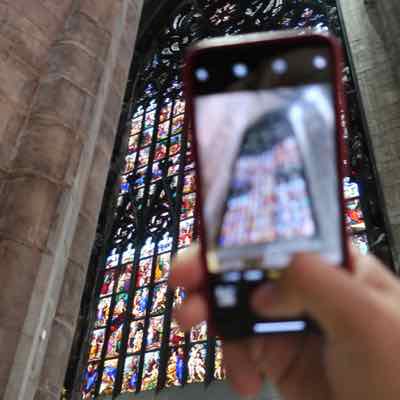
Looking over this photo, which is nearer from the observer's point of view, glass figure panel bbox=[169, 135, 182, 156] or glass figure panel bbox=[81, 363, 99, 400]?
glass figure panel bbox=[81, 363, 99, 400]

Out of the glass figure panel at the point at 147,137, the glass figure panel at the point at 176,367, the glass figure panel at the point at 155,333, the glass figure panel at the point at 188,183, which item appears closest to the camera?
the glass figure panel at the point at 176,367

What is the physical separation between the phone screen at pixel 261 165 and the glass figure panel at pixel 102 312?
9.83 metres

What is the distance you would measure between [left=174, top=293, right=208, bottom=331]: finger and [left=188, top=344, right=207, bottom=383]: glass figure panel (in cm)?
803

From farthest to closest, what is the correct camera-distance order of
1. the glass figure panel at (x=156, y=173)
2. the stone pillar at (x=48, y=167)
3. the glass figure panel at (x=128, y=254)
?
the glass figure panel at (x=156, y=173) < the glass figure panel at (x=128, y=254) < the stone pillar at (x=48, y=167)

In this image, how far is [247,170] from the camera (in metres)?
0.65

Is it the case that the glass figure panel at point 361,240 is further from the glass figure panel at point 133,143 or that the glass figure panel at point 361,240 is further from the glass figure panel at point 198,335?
the glass figure panel at point 133,143

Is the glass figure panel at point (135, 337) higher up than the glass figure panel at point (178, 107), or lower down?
lower down

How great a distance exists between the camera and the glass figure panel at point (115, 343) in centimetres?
952

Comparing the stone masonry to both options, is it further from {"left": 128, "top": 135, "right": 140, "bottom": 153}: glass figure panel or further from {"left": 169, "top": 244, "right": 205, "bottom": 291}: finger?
{"left": 128, "top": 135, "right": 140, "bottom": 153}: glass figure panel

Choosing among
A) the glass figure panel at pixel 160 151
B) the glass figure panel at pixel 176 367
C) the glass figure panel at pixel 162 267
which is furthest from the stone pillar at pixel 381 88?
the glass figure panel at pixel 160 151

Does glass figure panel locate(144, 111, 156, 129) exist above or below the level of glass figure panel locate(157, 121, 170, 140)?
above

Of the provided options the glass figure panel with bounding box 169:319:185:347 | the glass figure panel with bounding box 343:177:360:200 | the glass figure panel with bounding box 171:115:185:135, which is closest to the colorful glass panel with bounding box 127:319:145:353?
the glass figure panel with bounding box 169:319:185:347

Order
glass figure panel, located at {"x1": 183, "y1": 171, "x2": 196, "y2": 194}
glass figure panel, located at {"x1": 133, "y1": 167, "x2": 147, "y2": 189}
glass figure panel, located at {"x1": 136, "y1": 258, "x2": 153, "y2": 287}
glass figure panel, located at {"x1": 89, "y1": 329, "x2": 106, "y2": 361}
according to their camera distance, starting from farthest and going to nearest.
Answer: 1. glass figure panel, located at {"x1": 133, "y1": 167, "x2": 147, "y2": 189}
2. glass figure panel, located at {"x1": 183, "y1": 171, "x2": 196, "y2": 194}
3. glass figure panel, located at {"x1": 136, "y1": 258, "x2": 153, "y2": 287}
4. glass figure panel, located at {"x1": 89, "y1": 329, "x2": 106, "y2": 361}

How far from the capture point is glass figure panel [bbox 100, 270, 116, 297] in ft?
34.5
